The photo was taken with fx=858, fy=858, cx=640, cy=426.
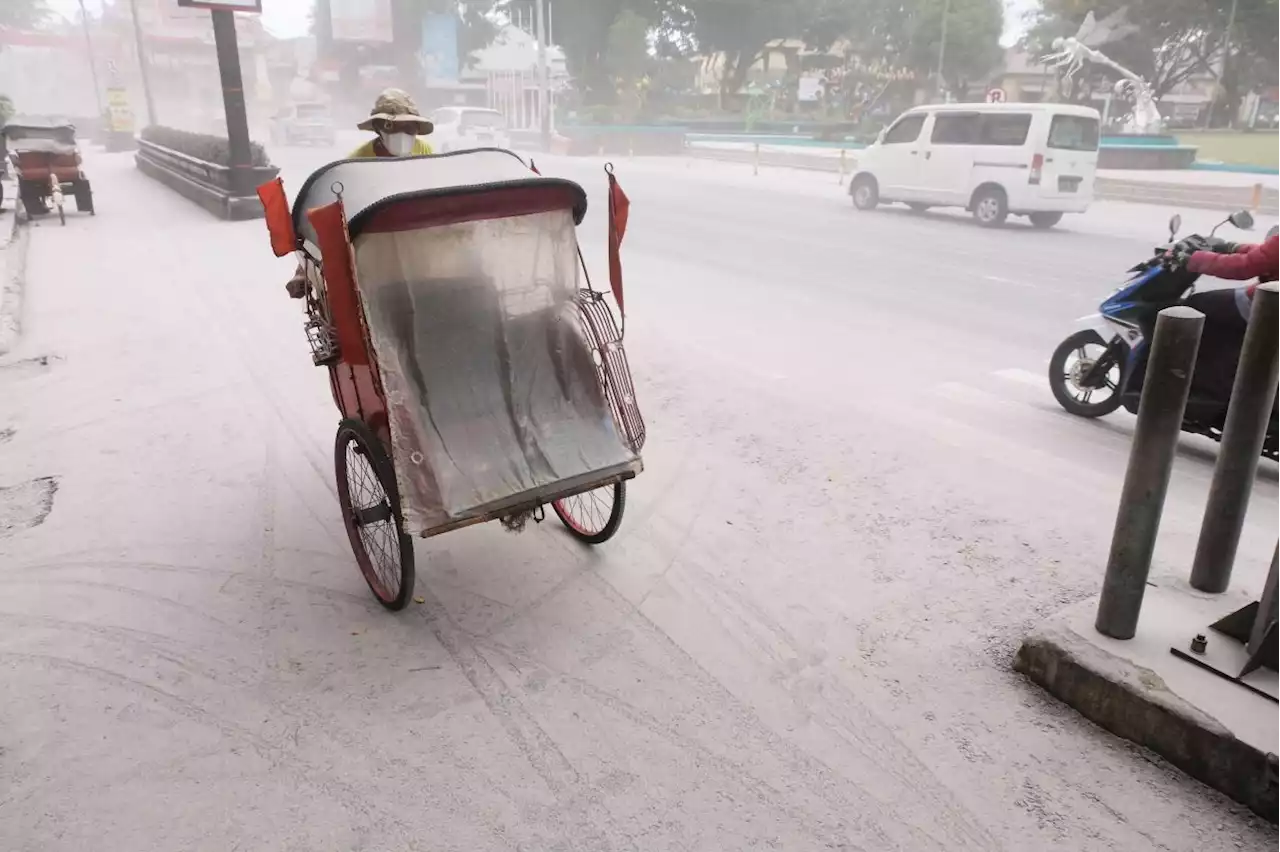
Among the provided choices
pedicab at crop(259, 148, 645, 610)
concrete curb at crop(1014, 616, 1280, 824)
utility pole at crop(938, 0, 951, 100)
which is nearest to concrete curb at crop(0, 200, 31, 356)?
pedicab at crop(259, 148, 645, 610)

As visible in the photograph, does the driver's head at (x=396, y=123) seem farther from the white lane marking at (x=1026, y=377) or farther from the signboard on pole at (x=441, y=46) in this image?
the signboard on pole at (x=441, y=46)

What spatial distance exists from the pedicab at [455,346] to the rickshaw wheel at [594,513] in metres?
0.03

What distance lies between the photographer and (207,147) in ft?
60.0

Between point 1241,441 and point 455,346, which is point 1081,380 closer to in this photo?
point 1241,441

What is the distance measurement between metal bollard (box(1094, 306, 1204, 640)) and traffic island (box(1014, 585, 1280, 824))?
0.43ft

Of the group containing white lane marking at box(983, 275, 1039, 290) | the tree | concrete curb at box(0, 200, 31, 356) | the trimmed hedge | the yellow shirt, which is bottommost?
concrete curb at box(0, 200, 31, 356)

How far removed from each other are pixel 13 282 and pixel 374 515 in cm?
858

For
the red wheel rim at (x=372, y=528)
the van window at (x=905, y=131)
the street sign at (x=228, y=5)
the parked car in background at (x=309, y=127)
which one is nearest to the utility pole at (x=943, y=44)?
the van window at (x=905, y=131)

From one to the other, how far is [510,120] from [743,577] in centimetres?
5113

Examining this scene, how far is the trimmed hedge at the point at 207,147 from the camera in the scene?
17016 mm

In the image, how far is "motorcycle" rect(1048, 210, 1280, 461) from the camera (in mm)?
5105

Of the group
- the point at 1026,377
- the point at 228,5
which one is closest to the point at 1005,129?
the point at 1026,377

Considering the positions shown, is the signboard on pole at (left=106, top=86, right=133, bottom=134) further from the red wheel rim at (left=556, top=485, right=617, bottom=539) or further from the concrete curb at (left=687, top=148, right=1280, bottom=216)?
the red wheel rim at (left=556, top=485, right=617, bottom=539)

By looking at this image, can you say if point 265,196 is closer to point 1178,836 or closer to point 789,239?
point 1178,836
